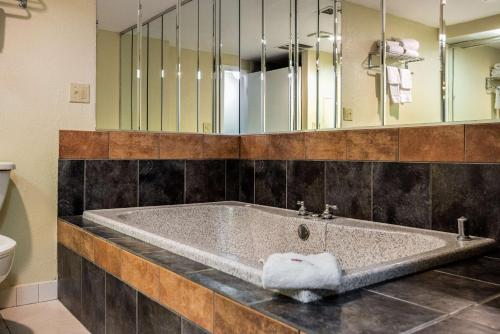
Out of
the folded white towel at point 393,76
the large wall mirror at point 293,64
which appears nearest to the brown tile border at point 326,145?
the large wall mirror at point 293,64

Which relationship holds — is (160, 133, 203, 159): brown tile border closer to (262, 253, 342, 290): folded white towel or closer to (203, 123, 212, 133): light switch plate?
(203, 123, 212, 133): light switch plate

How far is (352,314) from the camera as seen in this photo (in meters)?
0.95

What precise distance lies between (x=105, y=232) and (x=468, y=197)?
154cm

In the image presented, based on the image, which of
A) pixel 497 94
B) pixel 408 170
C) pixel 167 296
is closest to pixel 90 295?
pixel 167 296

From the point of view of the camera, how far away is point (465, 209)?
1716mm

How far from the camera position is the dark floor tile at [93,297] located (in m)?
1.78

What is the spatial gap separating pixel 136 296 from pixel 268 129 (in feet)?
5.67

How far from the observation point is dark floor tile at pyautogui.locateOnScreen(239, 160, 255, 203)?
2867 mm

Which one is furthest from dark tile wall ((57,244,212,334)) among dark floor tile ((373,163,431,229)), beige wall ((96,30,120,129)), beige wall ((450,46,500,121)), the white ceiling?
the white ceiling

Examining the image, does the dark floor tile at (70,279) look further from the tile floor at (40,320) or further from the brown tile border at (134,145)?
the brown tile border at (134,145)

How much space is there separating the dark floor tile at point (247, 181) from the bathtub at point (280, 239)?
121mm

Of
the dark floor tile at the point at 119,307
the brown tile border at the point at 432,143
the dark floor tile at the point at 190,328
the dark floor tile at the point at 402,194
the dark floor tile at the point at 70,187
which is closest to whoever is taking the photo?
the dark floor tile at the point at 190,328

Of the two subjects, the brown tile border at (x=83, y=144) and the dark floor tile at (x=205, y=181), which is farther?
the dark floor tile at (x=205, y=181)

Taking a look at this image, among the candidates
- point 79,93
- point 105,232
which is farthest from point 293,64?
point 105,232
